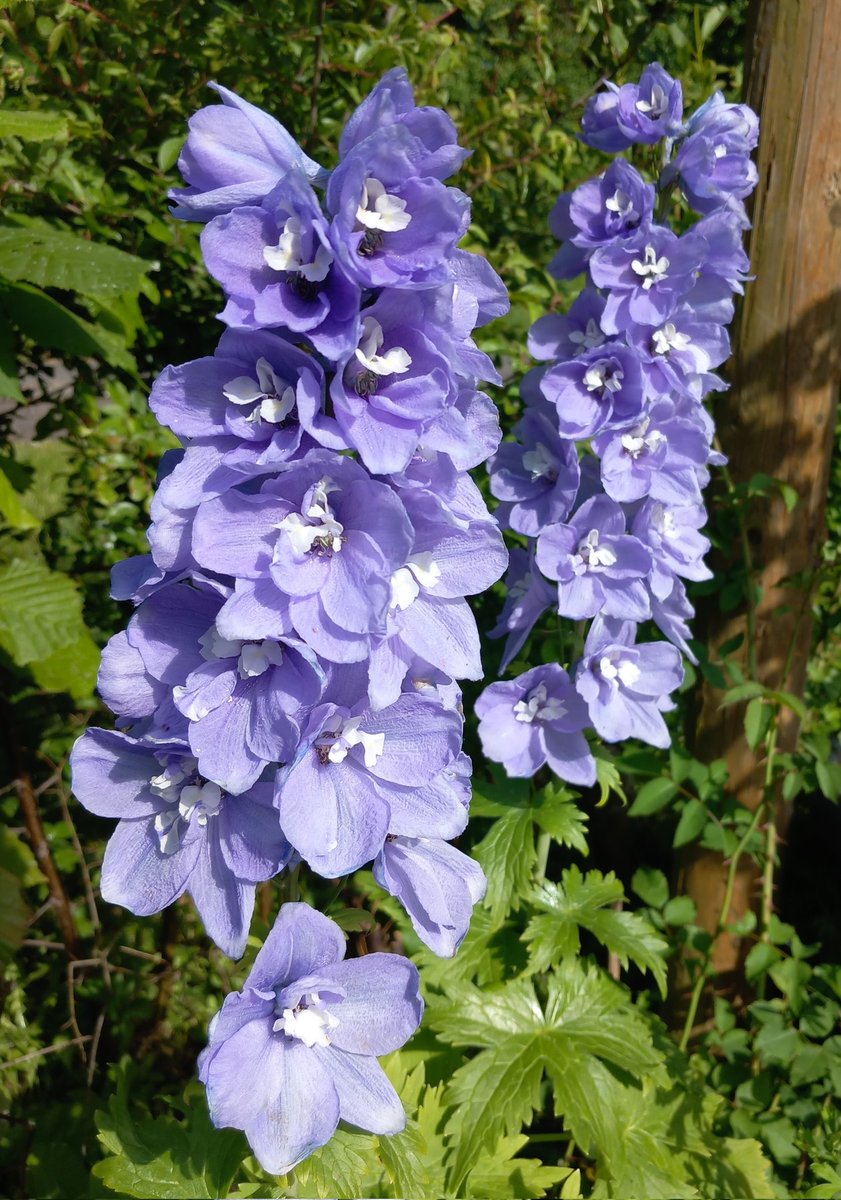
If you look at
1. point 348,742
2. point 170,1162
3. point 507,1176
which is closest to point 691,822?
point 507,1176

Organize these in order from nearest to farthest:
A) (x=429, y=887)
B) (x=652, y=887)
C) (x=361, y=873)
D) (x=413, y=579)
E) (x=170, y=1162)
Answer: (x=413, y=579), (x=429, y=887), (x=170, y=1162), (x=361, y=873), (x=652, y=887)

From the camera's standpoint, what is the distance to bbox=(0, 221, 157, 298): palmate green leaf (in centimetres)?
151

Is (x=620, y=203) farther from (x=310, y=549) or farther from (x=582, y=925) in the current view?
(x=582, y=925)

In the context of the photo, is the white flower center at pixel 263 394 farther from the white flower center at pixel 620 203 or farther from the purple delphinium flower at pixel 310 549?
the white flower center at pixel 620 203

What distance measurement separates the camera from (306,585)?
97cm

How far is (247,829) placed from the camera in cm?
106

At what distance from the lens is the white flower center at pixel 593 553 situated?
1.84 meters

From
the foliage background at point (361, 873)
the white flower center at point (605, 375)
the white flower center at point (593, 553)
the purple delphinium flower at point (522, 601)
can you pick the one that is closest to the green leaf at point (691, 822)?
the foliage background at point (361, 873)

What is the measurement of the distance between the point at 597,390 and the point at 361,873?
50.2 inches

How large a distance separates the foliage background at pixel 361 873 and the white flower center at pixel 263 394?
674 mm

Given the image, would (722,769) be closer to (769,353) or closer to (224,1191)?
(769,353)

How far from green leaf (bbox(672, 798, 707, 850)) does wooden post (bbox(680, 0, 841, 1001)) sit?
0.90 ft

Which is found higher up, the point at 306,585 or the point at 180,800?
the point at 306,585

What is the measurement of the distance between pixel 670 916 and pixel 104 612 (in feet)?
6.15
